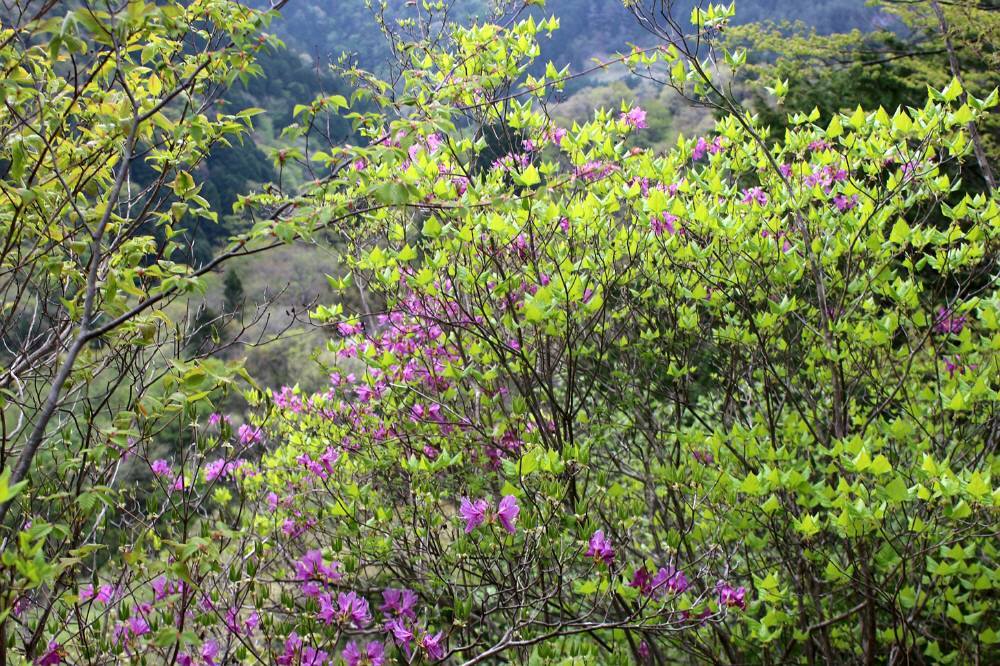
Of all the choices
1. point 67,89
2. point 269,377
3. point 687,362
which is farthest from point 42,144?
point 269,377

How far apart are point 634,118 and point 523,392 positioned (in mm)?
1481

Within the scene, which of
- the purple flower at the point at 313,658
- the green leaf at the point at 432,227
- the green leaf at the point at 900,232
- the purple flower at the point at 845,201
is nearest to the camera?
the purple flower at the point at 313,658

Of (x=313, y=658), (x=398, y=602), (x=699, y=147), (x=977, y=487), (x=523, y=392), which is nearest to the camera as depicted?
(x=977, y=487)

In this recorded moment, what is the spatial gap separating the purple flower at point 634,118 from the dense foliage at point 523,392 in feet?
0.06

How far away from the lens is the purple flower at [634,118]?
328 centimetres

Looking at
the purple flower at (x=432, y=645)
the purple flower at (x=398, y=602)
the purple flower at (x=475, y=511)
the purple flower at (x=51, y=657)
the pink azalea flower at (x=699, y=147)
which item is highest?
the pink azalea flower at (x=699, y=147)

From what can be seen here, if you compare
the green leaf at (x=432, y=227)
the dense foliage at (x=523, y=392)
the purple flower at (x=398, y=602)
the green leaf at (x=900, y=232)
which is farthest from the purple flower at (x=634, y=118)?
the purple flower at (x=398, y=602)

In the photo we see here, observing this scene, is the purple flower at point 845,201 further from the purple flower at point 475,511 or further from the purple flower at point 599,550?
the purple flower at point 475,511

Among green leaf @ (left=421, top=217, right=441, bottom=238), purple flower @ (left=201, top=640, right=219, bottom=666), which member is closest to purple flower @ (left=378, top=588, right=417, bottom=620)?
purple flower @ (left=201, top=640, right=219, bottom=666)

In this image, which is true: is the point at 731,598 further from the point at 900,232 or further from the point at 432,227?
the point at 432,227

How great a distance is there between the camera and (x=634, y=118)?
3328 mm

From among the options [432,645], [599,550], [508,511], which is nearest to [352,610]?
[432,645]

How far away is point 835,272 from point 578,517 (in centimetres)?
149

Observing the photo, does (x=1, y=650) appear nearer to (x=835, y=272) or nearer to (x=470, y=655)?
(x=470, y=655)
